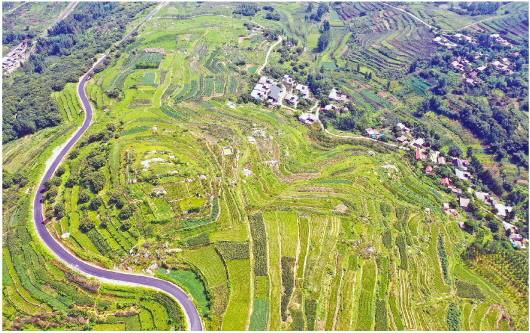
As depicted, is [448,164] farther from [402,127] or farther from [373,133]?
[373,133]

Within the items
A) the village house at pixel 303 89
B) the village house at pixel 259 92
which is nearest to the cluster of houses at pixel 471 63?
the village house at pixel 303 89

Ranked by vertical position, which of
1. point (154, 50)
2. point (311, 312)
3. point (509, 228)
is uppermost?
point (154, 50)

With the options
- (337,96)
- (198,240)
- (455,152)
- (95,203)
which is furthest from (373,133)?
(95,203)

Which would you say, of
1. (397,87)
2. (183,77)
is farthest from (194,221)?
(397,87)

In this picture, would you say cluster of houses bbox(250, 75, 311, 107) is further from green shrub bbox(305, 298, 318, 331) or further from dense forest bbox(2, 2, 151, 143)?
green shrub bbox(305, 298, 318, 331)

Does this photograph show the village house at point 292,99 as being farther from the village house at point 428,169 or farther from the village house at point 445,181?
the village house at point 445,181

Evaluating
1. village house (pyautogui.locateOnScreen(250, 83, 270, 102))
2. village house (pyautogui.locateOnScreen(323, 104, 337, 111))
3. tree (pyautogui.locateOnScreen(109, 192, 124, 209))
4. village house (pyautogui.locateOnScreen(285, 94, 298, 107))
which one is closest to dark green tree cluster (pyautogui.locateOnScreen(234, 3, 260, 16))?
village house (pyautogui.locateOnScreen(250, 83, 270, 102))
